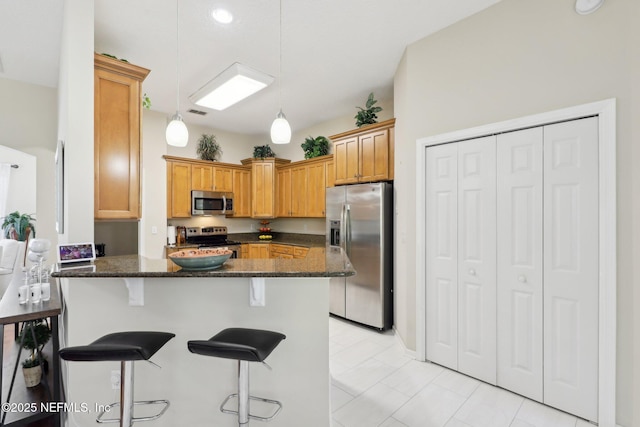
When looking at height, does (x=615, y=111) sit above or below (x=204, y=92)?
below

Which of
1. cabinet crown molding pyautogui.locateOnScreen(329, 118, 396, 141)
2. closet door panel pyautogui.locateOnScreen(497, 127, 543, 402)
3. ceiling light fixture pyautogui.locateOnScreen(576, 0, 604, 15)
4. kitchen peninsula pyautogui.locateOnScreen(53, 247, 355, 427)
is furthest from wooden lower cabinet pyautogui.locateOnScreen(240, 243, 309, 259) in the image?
ceiling light fixture pyautogui.locateOnScreen(576, 0, 604, 15)

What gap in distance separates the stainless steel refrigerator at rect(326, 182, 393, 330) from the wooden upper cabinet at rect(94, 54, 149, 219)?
241cm

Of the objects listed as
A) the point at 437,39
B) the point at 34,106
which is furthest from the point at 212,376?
the point at 34,106

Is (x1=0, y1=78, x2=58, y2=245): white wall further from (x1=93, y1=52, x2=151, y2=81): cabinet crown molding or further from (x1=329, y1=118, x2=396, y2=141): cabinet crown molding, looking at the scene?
(x1=329, y1=118, x2=396, y2=141): cabinet crown molding

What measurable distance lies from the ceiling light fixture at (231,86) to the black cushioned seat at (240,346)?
2703 millimetres

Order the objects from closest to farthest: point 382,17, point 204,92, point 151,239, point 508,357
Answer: point 508,357 < point 382,17 < point 204,92 < point 151,239

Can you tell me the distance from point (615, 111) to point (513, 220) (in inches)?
36.2

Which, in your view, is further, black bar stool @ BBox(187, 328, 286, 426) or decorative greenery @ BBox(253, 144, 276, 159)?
decorative greenery @ BBox(253, 144, 276, 159)

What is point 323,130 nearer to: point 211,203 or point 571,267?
point 211,203

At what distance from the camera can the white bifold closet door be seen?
2508 mm

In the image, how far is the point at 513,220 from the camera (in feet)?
7.82

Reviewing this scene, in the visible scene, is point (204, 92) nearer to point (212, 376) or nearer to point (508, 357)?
point (212, 376)

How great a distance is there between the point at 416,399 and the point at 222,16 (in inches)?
137

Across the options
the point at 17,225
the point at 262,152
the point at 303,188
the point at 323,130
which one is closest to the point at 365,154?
the point at 303,188
